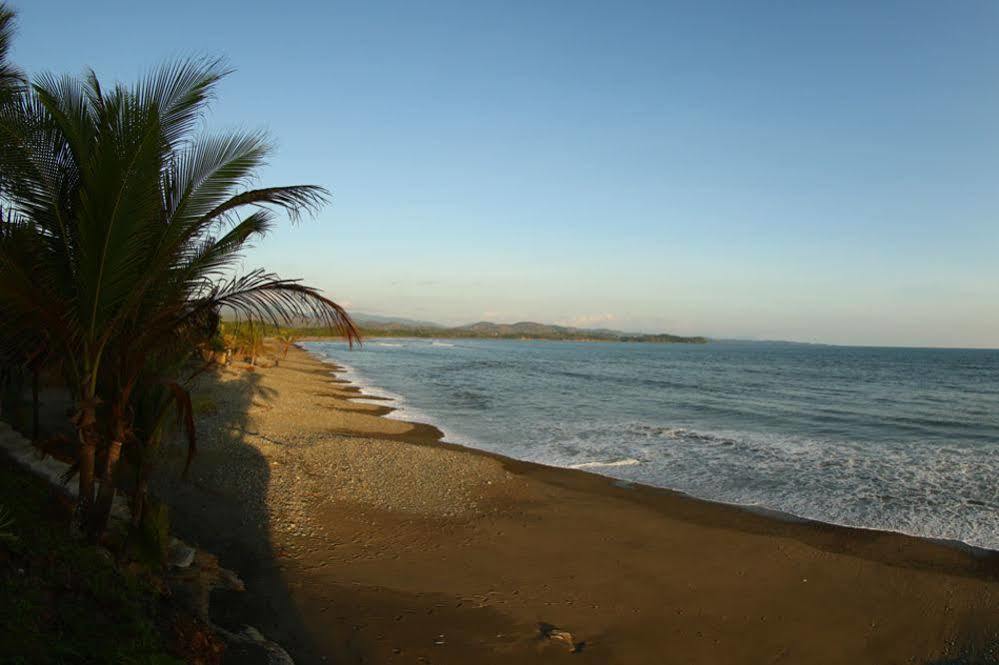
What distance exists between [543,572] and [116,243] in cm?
593

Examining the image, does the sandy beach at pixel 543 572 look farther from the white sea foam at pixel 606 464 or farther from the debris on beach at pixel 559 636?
the white sea foam at pixel 606 464

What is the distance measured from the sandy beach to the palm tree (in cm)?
257

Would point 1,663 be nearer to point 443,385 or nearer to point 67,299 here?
point 67,299

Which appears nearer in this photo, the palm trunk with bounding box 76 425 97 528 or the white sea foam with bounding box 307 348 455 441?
the palm trunk with bounding box 76 425 97 528

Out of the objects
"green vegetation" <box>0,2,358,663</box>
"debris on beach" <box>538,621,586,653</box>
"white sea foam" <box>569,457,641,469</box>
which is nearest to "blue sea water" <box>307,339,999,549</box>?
"white sea foam" <box>569,457,641,469</box>

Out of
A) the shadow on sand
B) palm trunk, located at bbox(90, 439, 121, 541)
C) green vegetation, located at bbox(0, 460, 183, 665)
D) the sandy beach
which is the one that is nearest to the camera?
green vegetation, located at bbox(0, 460, 183, 665)

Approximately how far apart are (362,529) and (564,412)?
55.0 feet

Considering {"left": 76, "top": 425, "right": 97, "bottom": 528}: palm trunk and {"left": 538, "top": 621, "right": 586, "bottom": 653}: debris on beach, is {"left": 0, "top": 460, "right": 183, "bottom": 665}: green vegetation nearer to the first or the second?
{"left": 76, "top": 425, "right": 97, "bottom": 528}: palm trunk

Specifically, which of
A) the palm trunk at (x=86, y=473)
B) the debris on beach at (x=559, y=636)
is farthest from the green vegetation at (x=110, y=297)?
the debris on beach at (x=559, y=636)

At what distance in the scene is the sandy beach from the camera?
5.74 meters

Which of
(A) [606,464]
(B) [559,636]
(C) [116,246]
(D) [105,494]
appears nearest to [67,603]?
(D) [105,494]

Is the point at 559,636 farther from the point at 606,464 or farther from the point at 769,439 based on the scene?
the point at 769,439

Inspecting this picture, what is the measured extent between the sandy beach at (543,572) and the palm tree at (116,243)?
101 inches

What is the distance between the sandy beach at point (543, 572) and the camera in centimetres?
574
